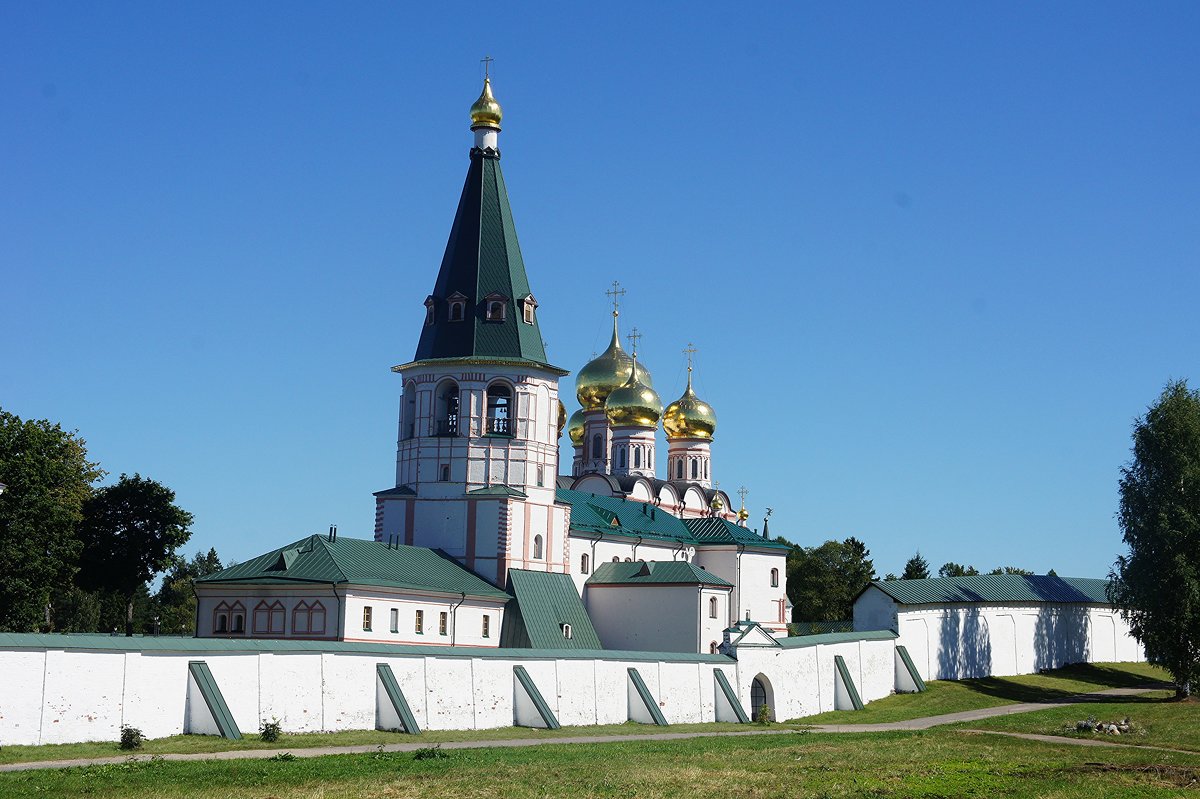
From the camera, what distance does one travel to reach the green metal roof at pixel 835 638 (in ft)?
138

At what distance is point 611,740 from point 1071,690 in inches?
986

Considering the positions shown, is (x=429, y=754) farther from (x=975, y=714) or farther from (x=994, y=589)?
(x=994, y=589)

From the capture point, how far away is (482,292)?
47.0m

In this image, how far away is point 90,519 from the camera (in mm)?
48812

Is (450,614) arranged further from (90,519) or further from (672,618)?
(90,519)

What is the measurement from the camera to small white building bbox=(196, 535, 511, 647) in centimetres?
4009

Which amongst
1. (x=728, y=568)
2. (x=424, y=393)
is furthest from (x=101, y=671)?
(x=728, y=568)

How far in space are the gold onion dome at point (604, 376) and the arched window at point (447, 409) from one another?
23.5 meters

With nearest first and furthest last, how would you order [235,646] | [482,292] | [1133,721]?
1. [235,646]
2. [1133,721]
3. [482,292]

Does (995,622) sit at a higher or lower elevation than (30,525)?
lower

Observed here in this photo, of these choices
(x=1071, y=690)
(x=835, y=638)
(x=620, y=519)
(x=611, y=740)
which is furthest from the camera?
(x=620, y=519)

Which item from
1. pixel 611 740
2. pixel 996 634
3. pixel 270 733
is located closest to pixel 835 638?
pixel 996 634

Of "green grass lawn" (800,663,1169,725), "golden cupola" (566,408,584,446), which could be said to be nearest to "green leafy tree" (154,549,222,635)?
"golden cupola" (566,408,584,446)

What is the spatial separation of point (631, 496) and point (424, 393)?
66.4ft
